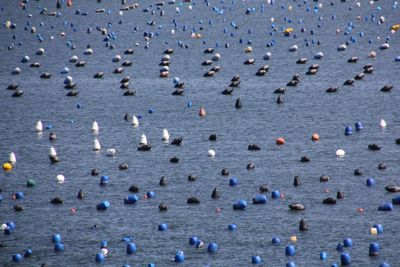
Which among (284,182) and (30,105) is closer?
(284,182)

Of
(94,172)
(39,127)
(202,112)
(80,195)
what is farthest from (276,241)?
(39,127)

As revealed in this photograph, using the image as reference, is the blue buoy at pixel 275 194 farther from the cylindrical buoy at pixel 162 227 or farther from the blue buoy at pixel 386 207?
the cylindrical buoy at pixel 162 227

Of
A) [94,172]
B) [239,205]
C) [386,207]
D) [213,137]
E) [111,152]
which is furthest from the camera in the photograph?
[213,137]

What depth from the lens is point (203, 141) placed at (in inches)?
4451

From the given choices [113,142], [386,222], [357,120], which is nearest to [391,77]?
[357,120]

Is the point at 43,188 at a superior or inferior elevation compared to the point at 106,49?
inferior

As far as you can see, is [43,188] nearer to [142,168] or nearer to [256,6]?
[142,168]

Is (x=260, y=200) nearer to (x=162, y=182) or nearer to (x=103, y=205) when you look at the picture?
(x=162, y=182)

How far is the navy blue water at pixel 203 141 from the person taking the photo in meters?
88.0

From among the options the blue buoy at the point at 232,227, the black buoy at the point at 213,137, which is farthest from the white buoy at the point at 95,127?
the blue buoy at the point at 232,227

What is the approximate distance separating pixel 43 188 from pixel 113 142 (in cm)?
1389

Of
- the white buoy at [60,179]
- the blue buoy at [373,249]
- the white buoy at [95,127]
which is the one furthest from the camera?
the white buoy at [95,127]

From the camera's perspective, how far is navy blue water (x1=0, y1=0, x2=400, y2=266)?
88000mm

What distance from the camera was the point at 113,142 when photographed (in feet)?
370
